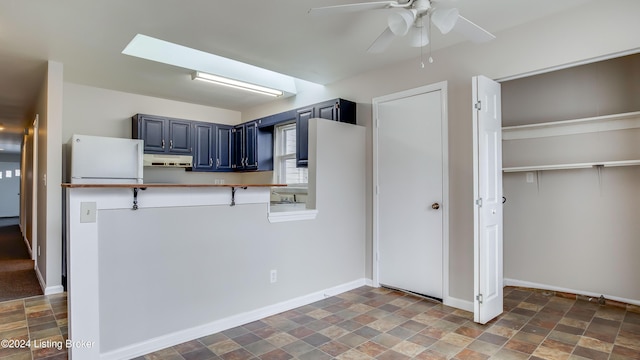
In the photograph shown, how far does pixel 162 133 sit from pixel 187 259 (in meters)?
3.01

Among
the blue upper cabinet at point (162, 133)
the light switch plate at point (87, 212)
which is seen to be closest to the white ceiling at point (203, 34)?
the blue upper cabinet at point (162, 133)

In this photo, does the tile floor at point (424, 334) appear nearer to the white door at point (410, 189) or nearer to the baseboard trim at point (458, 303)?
the baseboard trim at point (458, 303)

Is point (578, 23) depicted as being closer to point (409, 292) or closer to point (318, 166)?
point (318, 166)

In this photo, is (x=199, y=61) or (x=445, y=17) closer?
(x=445, y=17)

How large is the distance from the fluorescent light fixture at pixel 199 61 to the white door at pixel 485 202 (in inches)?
107

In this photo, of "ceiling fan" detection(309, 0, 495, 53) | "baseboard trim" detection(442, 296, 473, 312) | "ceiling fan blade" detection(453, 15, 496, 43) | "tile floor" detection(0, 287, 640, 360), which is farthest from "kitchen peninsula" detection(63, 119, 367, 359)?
"ceiling fan blade" detection(453, 15, 496, 43)

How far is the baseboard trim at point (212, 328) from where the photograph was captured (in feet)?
7.75

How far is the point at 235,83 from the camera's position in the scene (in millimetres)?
4402

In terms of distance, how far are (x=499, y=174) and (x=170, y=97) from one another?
458cm

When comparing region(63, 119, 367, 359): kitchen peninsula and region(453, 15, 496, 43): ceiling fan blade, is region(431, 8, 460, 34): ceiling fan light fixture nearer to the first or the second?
region(453, 15, 496, 43): ceiling fan blade

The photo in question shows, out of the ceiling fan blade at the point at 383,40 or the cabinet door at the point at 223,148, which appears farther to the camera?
the cabinet door at the point at 223,148

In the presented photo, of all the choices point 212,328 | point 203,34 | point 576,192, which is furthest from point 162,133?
point 576,192

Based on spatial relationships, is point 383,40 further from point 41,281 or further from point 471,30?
point 41,281

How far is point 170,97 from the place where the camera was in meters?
5.23
